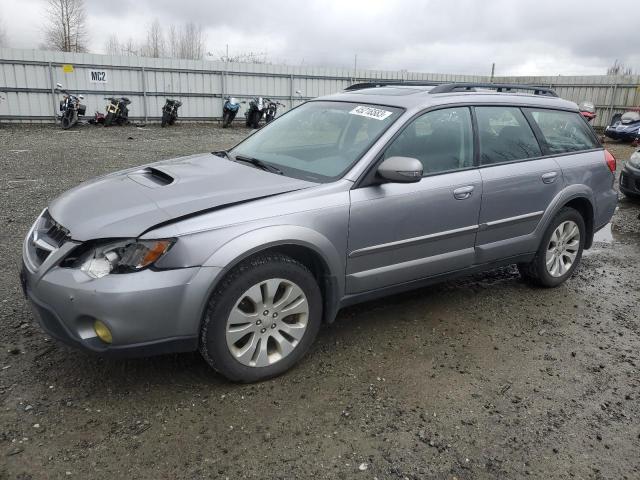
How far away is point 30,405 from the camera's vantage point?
2.78 metres

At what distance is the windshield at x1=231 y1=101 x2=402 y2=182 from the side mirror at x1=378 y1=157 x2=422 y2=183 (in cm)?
23

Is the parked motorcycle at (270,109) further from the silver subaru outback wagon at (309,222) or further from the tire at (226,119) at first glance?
the silver subaru outback wagon at (309,222)

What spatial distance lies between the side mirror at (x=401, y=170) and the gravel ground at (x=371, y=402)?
44.6 inches

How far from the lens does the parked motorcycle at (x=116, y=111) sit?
1705 centimetres

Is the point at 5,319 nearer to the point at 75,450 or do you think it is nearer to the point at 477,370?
the point at 75,450

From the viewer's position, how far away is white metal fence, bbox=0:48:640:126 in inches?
651

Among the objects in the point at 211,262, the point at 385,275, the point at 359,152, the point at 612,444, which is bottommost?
the point at 612,444

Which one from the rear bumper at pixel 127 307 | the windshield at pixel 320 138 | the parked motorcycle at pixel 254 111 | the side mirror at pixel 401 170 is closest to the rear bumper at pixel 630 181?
the windshield at pixel 320 138

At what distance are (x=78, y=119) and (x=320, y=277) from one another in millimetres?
15985

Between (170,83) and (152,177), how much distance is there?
16960 mm

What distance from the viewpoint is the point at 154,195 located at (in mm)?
3041

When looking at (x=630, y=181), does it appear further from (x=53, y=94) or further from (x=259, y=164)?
(x=53, y=94)

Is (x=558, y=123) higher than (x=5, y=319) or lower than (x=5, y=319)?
higher

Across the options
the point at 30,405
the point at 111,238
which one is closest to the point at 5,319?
the point at 30,405
